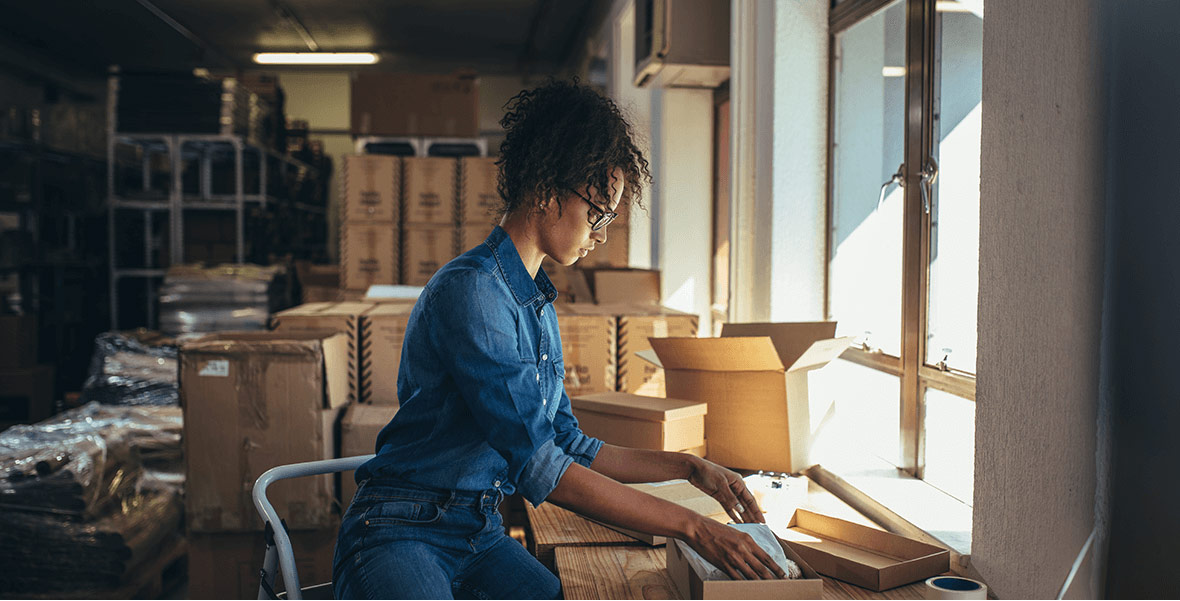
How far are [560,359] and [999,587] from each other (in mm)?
895

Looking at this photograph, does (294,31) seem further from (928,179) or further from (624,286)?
(928,179)

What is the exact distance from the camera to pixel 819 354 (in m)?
2.23

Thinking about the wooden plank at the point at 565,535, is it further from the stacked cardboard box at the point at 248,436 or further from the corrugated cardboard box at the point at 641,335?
the corrugated cardboard box at the point at 641,335

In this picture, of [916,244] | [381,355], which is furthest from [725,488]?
[381,355]

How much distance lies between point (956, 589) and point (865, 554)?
0.36 metres

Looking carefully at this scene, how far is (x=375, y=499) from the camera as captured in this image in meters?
1.38

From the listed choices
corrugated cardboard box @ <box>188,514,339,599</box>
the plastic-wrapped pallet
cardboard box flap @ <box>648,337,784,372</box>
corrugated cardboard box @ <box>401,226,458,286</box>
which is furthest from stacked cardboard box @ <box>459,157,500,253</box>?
cardboard box flap @ <box>648,337,784,372</box>

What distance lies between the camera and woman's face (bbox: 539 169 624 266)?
142cm

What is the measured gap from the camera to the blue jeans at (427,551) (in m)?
1.30

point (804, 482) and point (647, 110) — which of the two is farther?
point (647, 110)

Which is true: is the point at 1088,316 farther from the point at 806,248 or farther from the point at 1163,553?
the point at 806,248

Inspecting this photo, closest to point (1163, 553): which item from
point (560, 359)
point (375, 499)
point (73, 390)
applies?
point (560, 359)

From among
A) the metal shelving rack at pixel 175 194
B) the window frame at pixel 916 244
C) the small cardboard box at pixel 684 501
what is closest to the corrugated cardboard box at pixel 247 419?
the small cardboard box at pixel 684 501

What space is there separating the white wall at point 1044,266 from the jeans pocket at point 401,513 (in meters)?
0.99
